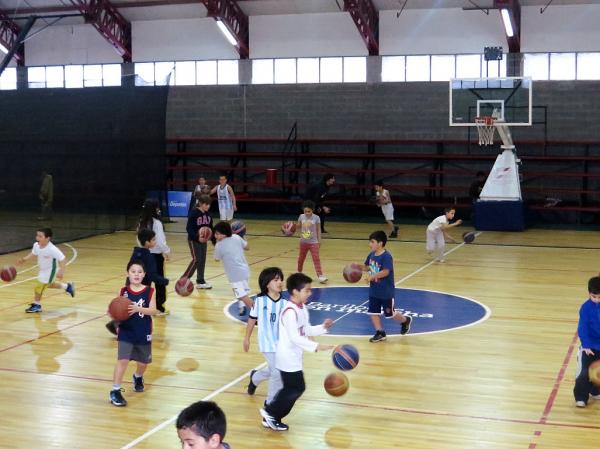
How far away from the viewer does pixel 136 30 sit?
3058 centimetres

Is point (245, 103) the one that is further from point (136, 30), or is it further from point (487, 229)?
point (487, 229)

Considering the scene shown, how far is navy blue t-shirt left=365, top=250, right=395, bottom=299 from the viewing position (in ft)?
36.0

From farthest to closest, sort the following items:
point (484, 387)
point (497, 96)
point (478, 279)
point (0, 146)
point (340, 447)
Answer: point (497, 96) → point (0, 146) → point (478, 279) → point (484, 387) → point (340, 447)

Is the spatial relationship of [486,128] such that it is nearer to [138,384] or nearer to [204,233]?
[204,233]

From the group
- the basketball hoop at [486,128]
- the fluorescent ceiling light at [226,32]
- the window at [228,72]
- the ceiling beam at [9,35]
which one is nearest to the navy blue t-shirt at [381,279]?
the basketball hoop at [486,128]

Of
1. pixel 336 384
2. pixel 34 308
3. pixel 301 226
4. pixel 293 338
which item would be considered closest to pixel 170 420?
pixel 293 338

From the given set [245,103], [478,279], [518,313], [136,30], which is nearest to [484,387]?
[518,313]

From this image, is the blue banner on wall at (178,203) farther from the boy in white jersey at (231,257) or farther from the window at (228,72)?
the boy in white jersey at (231,257)

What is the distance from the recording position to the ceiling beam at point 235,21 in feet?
91.9

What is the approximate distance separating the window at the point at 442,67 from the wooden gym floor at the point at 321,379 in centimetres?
1232

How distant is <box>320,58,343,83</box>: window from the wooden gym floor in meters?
13.6

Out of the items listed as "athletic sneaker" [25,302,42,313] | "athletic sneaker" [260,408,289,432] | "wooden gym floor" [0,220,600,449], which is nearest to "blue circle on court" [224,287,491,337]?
"wooden gym floor" [0,220,600,449]

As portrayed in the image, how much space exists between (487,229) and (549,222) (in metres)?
3.11

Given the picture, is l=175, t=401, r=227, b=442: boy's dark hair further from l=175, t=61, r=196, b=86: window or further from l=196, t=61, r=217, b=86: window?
l=175, t=61, r=196, b=86: window
